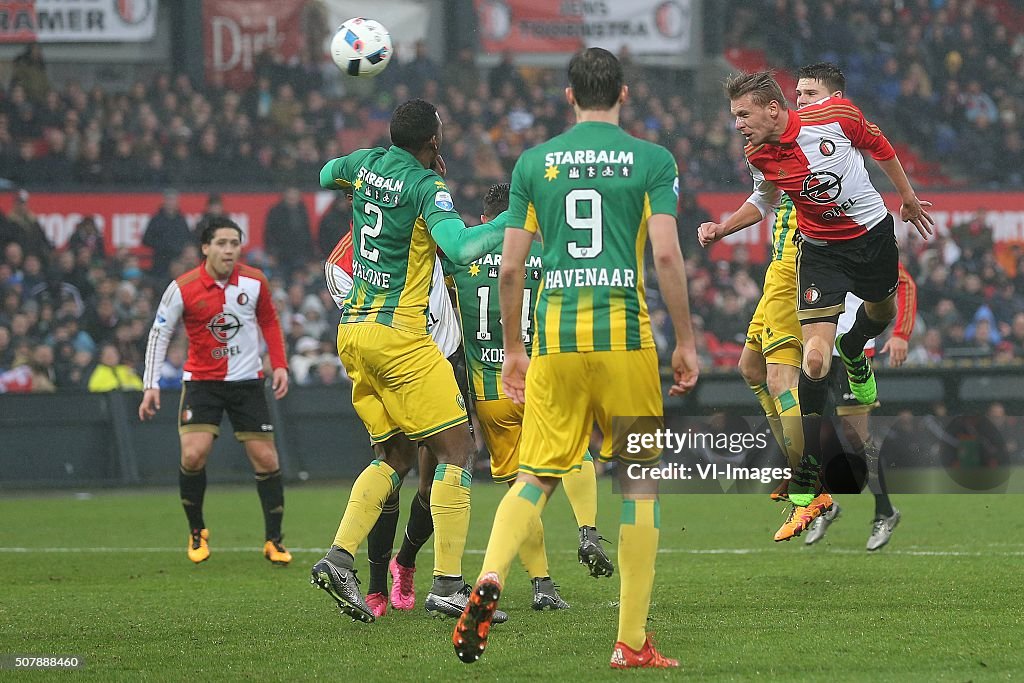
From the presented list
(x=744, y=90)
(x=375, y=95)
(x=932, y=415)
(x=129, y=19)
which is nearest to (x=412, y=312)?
(x=744, y=90)

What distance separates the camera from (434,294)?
27.2ft

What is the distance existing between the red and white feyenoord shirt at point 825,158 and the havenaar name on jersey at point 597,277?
2.74 m

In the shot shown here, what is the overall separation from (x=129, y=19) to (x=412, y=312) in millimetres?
18345

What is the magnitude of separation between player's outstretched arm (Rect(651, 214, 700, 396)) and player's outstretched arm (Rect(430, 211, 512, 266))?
99 cm

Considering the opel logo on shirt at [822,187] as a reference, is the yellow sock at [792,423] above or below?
below

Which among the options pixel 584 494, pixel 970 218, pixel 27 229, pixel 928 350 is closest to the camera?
pixel 584 494

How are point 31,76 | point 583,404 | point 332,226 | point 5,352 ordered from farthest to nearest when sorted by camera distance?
→ 1. point 31,76
2. point 332,226
3. point 5,352
4. point 583,404

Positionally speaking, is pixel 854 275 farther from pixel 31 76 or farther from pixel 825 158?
pixel 31 76

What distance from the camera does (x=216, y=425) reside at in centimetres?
1038

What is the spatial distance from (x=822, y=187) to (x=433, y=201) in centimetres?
260

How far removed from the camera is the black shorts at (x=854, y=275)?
8.28 metres

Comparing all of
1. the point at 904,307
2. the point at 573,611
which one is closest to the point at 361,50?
the point at 573,611

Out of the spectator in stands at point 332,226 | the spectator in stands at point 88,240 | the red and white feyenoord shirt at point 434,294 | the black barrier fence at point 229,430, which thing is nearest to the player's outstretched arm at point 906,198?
the red and white feyenoord shirt at point 434,294

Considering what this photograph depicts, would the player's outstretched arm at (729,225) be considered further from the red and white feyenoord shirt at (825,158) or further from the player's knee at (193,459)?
the player's knee at (193,459)
